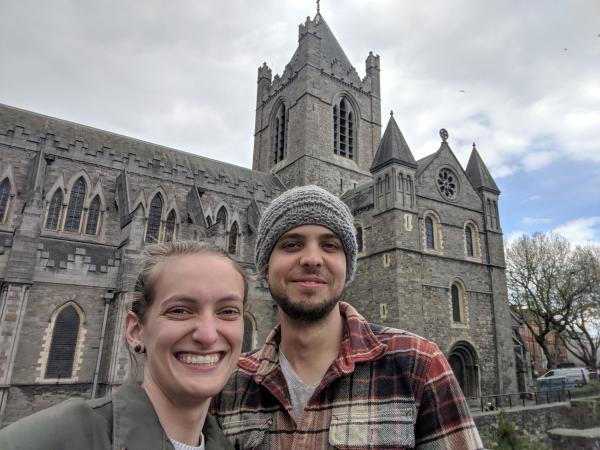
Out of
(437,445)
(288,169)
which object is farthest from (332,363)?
(288,169)

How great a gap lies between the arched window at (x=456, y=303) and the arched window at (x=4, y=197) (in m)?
20.2

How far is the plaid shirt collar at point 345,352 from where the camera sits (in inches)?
74.9

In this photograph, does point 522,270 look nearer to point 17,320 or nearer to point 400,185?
point 400,185

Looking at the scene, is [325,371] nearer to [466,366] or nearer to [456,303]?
[456,303]

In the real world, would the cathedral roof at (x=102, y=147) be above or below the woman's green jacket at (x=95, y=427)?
above

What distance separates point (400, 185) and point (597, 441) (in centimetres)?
1187

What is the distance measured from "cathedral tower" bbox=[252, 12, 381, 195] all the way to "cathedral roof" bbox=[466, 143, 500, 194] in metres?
7.79

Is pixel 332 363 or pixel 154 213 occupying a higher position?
pixel 154 213

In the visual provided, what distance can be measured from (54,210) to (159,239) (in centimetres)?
444

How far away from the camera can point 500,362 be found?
19.0 meters

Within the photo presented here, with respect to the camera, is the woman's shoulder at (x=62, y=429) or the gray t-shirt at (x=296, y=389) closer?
the woman's shoulder at (x=62, y=429)

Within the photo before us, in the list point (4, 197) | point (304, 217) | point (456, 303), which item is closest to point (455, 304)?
point (456, 303)

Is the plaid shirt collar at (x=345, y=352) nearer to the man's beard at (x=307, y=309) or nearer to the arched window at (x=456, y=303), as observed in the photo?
the man's beard at (x=307, y=309)

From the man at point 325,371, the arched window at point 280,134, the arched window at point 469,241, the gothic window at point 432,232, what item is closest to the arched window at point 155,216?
the arched window at point 280,134
